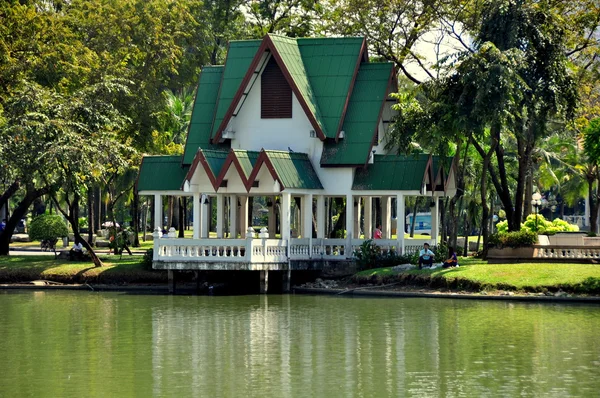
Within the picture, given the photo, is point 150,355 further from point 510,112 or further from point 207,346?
point 510,112

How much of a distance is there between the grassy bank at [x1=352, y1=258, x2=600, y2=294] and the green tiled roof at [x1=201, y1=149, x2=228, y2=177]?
24.5ft

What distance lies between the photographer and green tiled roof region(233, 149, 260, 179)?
47875 mm

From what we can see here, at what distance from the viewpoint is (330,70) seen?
2061 inches

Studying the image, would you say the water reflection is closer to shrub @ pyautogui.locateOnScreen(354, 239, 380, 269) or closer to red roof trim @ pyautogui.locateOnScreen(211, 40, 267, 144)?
shrub @ pyautogui.locateOnScreen(354, 239, 380, 269)

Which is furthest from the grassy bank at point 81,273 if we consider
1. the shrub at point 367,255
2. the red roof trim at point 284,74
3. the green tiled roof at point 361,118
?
the green tiled roof at point 361,118

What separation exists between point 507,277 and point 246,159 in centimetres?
1159

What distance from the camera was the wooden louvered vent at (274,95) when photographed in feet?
169

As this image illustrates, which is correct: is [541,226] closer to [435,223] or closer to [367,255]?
[435,223]


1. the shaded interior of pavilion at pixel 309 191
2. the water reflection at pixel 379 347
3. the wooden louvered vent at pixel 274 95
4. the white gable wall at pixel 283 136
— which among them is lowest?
the water reflection at pixel 379 347

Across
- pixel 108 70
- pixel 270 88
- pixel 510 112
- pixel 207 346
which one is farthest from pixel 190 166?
pixel 207 346

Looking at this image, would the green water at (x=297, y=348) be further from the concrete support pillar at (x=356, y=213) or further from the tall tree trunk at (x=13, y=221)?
the tall tree trunk at (x=13, y=221)

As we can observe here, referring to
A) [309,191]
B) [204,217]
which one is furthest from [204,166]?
[309,191]

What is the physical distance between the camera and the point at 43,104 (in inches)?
2005

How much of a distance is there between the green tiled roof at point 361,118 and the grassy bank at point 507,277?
5.85 metres
